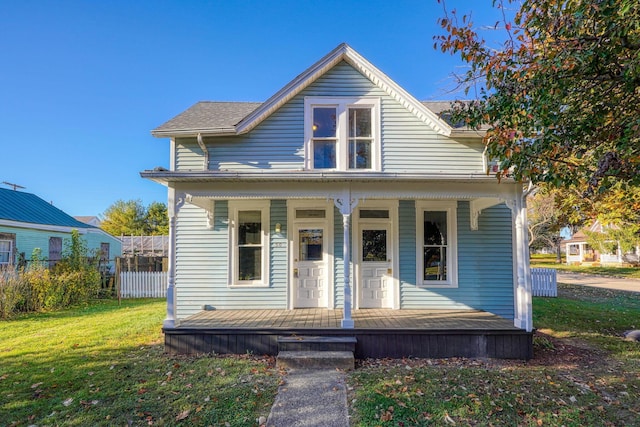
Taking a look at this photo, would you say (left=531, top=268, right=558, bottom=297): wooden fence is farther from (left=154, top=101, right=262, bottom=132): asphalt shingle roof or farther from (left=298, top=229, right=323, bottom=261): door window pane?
(left=154, top=101, right=262, bottom=132): asphalt shingle roof

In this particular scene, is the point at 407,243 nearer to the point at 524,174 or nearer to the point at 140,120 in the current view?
the point at 524,174

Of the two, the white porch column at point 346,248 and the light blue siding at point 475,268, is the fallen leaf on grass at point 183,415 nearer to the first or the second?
the white porch column at point 346,248

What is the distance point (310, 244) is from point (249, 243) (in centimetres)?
146

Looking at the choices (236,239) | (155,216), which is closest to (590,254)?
(236,239)

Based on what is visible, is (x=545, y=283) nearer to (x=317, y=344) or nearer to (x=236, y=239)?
(x=317, y=344)

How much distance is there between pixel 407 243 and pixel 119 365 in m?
6.13

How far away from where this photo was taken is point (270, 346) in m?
5.81

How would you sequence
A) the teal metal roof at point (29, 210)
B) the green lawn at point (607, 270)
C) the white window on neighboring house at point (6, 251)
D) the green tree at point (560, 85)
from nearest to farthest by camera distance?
the green tree at point (560, 85) < the white window on neighboring house at point (6, 251) < the teal metal roof at point (29, 210) < the green lawn at point (607, 270)

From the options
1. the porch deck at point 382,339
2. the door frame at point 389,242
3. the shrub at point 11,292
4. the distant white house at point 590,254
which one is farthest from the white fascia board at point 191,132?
the distant white house at point 590,254

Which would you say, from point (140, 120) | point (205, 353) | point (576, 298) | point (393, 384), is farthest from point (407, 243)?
point (140, 120)

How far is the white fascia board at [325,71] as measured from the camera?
748 cm

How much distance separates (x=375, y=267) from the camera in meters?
7.76

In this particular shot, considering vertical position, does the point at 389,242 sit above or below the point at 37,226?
below

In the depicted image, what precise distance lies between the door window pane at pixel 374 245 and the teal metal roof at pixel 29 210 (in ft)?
45.1
